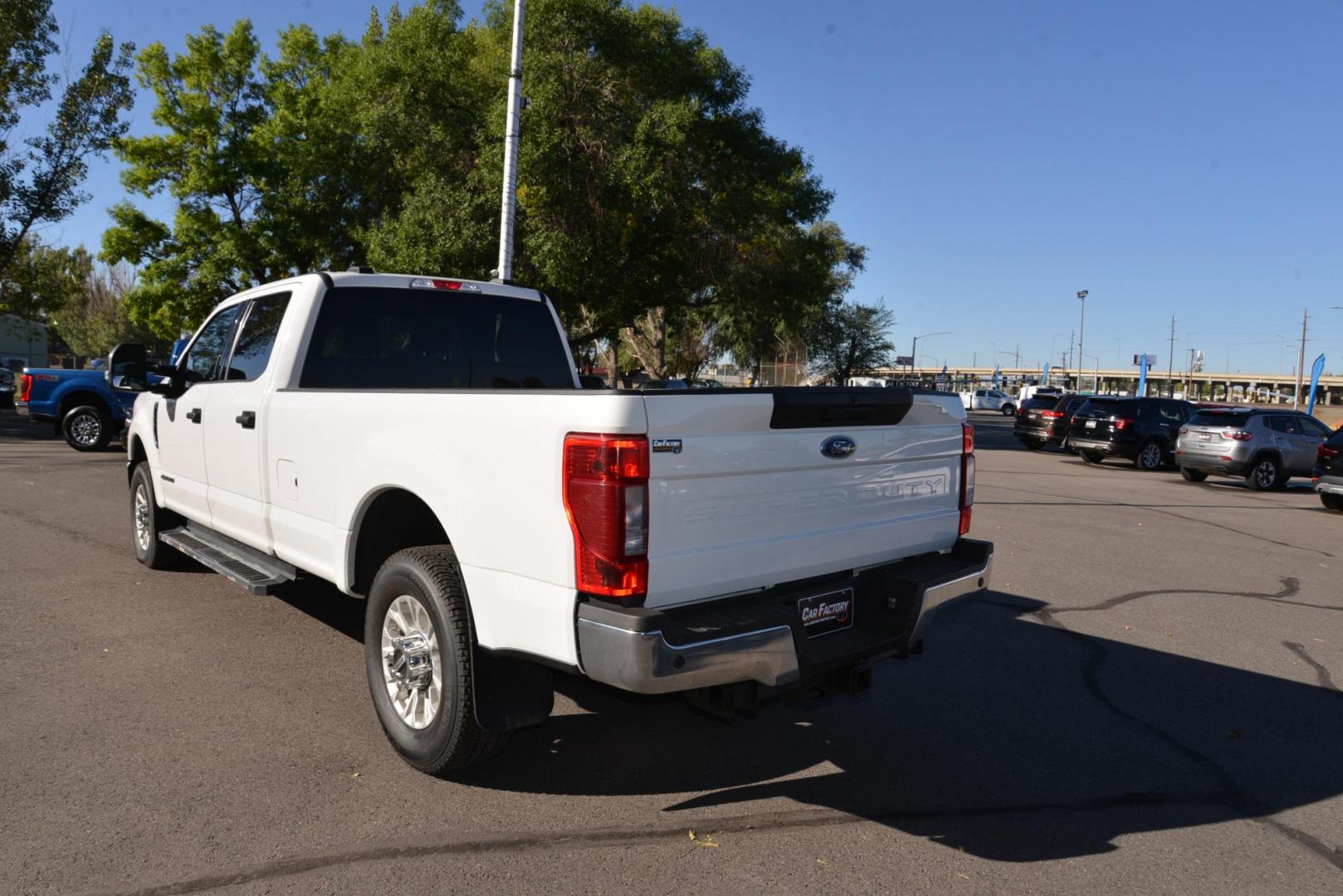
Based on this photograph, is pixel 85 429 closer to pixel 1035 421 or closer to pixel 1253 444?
pixel 1253 444

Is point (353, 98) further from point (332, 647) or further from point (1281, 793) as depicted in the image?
point (1281, 793)

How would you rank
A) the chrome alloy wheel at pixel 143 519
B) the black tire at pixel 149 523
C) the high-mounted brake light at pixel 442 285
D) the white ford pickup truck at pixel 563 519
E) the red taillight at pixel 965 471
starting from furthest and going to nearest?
1. the chrome alloy wheel at pixel 143 519
2. the black tire at pixel 149 523
3. the high-mounted brake light at pixel 442 285
4. the red taillight at pixel 965 471
5. the white ford pickup truck at pixel 563 519

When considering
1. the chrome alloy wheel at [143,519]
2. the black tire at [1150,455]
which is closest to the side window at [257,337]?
the chrome alloy wheel at [143,519]

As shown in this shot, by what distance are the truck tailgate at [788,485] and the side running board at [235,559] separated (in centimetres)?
249

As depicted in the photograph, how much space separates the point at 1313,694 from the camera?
17.2 feet

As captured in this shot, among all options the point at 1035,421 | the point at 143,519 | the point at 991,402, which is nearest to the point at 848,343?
the point at 991,402

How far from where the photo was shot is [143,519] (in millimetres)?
7336

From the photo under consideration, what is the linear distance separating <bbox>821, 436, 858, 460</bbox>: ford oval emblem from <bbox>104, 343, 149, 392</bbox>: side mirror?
4505 mm

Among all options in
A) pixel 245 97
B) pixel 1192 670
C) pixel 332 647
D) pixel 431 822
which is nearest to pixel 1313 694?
pixel 1192 670

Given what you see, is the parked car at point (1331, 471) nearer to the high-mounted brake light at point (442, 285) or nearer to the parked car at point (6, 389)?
the high-mounted brake light at point (442, 285)

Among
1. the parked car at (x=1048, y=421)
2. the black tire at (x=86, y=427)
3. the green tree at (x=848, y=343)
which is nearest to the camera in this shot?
the black tire at (x=86, y=427)

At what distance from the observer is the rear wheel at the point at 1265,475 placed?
17641 mm

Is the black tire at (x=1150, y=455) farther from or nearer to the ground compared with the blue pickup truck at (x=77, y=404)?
nearer to the ground

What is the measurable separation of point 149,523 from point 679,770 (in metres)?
5.19
